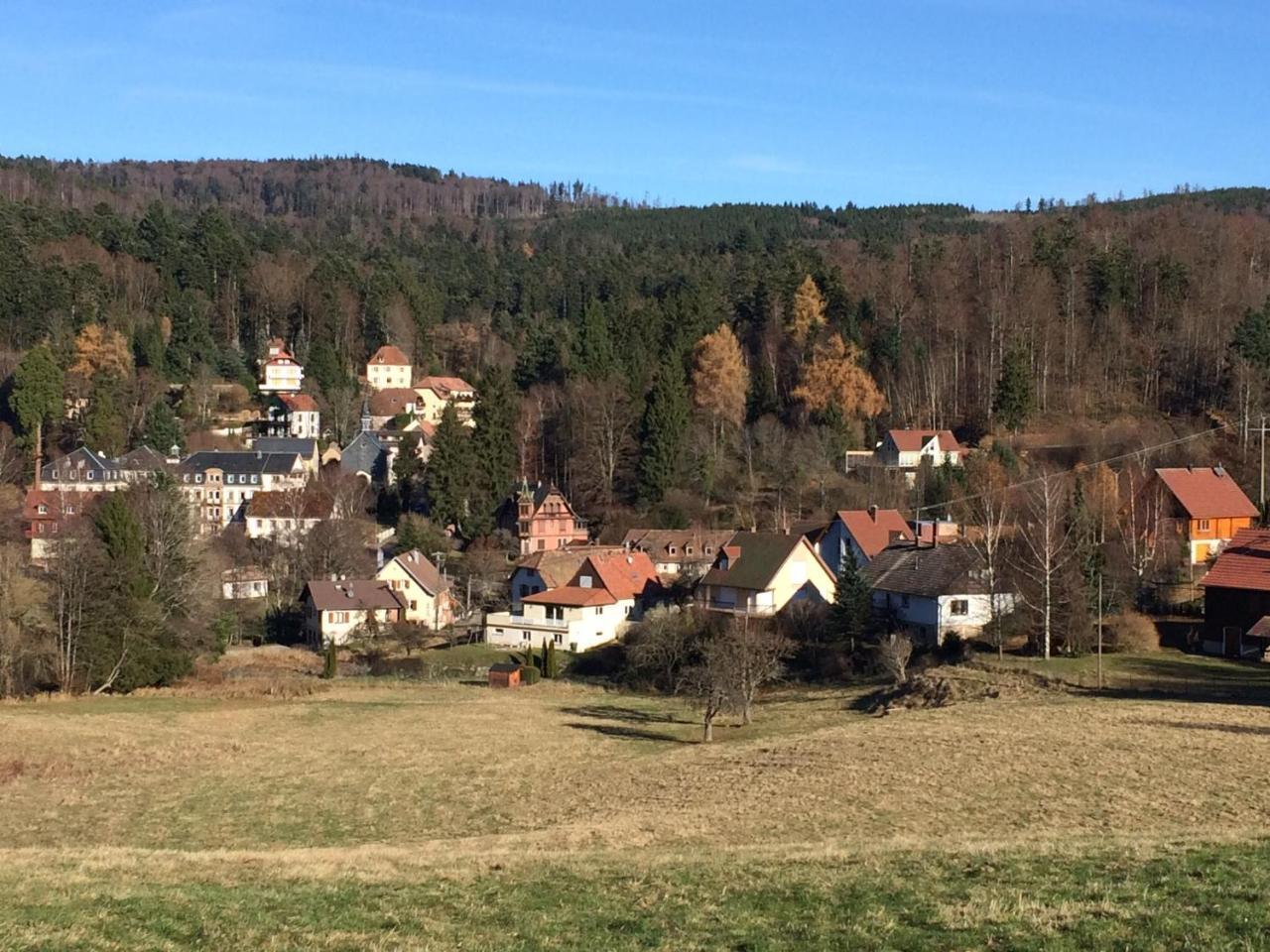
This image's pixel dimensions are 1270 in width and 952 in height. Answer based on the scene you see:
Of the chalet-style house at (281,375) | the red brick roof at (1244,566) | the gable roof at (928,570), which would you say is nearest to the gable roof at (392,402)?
the chalet-style house at (281,375)

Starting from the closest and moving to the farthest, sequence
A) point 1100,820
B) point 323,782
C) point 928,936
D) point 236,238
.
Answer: point 928,936
point 1100,820
point 323,782
point 236,238

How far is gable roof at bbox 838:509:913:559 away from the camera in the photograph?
53.3 meters

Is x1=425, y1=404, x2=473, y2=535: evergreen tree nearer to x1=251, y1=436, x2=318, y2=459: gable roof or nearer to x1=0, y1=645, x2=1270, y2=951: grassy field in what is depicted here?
x1=251, y1=436, x2=318, y2=459: gable roof

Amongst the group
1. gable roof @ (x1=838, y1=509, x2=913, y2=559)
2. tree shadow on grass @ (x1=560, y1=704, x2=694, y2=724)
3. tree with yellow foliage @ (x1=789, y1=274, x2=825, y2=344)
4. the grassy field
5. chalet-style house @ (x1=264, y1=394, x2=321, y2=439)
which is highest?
tree with yellow foliage @ (x1=789, y1=274, x2=825, y2=344)

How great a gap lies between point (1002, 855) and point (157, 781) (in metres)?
19.0

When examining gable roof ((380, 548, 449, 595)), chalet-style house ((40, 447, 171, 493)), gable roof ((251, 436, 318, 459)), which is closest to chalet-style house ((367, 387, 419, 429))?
gable roof ((251, 436, 318, 459))

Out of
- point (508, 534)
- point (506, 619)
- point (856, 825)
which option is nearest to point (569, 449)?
point (508, 534)

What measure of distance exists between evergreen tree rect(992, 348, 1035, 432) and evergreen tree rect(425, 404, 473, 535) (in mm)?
28546

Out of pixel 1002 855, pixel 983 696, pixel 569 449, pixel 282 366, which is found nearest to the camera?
pixel 1002 855

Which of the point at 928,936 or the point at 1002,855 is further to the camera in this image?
the point at 1002,855

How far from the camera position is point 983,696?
33.8 metres

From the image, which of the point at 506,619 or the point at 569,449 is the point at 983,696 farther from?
the point at 569,449

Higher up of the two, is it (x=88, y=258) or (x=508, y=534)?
(x=88, y=258)

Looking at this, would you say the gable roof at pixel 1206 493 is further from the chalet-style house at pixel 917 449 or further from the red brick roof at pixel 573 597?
→ the red brick roof at pixel 573 597
